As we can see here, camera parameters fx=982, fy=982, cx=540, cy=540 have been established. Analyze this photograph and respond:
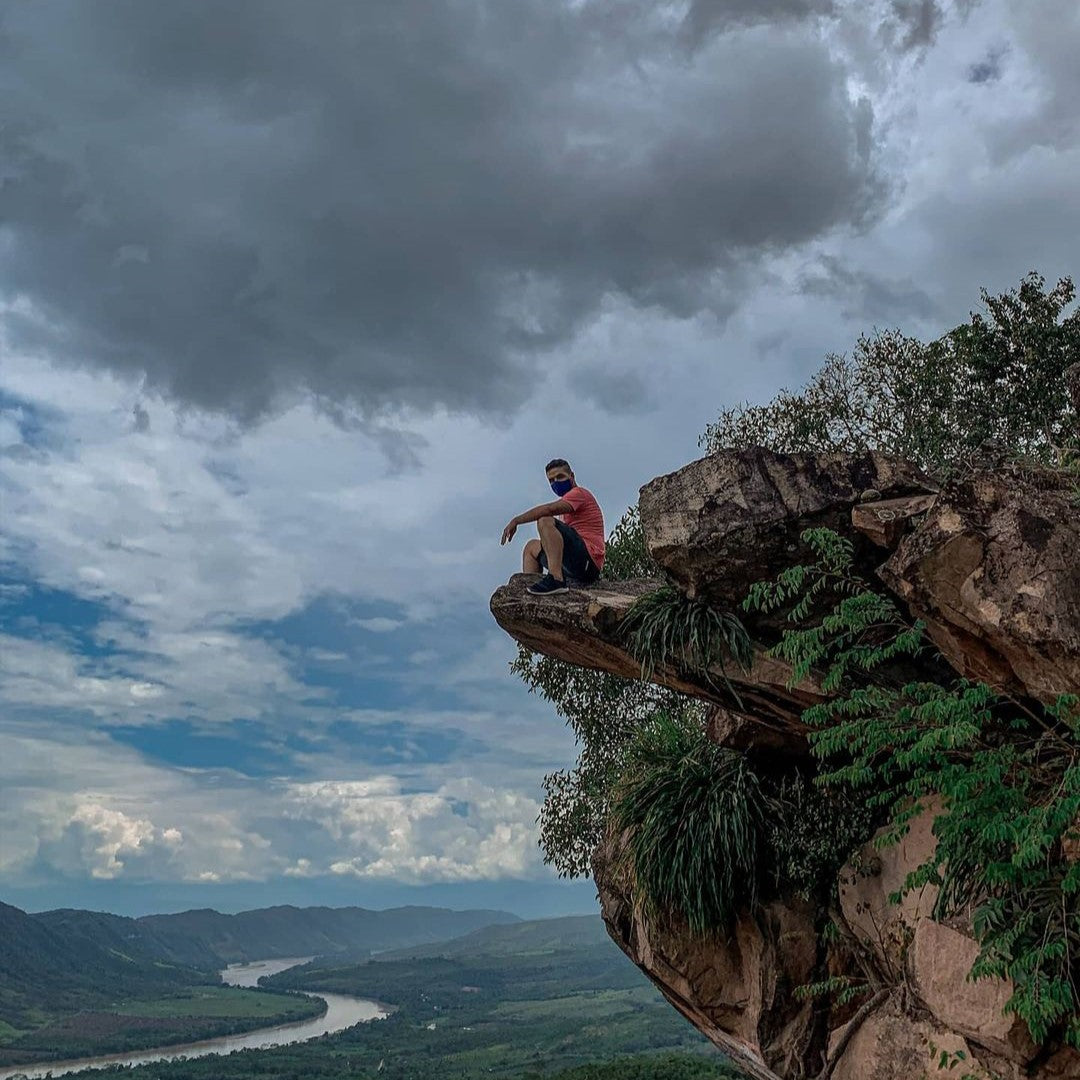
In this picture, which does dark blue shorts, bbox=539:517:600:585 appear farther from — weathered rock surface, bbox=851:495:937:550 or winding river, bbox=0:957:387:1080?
winding river, bbox=0:957:387:1080

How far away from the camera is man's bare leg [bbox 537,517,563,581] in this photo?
13.5 m

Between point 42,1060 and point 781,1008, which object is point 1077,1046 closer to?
point 781,1008

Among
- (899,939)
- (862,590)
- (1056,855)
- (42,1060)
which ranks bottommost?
(42,1060)

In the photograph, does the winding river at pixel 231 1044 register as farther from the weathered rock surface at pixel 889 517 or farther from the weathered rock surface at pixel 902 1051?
the weathered rock surface at pixel 889 517

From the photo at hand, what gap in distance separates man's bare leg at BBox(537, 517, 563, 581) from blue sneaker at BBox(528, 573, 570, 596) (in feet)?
0.23

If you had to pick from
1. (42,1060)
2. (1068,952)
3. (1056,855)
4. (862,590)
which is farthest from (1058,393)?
(42,1060)

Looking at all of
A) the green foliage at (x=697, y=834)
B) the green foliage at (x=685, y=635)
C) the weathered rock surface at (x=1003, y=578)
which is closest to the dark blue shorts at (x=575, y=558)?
the green foliage at (x=685, y=635)

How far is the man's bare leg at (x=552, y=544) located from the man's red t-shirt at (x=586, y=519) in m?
0.20

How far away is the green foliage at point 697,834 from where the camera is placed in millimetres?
12406

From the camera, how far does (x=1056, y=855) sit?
941cm

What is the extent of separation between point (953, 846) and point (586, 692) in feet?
42.0

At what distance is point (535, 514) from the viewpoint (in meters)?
13.2

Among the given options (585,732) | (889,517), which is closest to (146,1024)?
(585,732)

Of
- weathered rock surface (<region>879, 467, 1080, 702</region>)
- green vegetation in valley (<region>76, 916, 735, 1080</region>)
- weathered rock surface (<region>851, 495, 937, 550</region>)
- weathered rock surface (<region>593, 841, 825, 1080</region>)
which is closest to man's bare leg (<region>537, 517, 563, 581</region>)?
weathered rock surface (<region>851, 495, 937, 550</region>)
